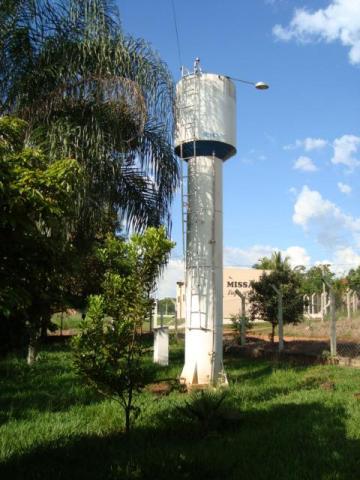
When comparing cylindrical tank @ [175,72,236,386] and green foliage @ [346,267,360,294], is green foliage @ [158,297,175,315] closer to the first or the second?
cylindrical tank @ [175,72,236,386]

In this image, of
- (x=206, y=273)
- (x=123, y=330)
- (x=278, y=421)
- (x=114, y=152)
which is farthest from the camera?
(x=206, y=273)

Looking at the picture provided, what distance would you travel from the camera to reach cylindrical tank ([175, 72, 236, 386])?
11602 millimetres

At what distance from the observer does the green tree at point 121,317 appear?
629cm

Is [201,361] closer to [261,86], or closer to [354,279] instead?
[261,86]

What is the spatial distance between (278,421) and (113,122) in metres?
6.13

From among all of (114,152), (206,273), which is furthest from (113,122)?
(206,273)

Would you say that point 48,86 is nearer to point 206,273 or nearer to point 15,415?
point 206,273

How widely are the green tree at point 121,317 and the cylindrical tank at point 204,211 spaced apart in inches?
197

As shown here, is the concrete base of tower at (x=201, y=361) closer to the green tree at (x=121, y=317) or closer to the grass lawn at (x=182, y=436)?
the grass lawn at (x=182, y=436)

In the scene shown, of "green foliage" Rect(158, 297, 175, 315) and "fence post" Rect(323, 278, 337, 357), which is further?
"green foliage" Rect(158, 297, 175, 315)

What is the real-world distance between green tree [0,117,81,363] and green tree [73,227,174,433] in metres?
1.86

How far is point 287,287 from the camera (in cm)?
1883

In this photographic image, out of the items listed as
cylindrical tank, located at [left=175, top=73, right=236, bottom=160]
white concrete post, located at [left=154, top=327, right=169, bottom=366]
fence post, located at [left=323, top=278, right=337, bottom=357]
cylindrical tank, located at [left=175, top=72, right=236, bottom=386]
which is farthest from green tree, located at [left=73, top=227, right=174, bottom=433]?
white concrete post, located at [left=154, top=327, right=169, bottom=366]

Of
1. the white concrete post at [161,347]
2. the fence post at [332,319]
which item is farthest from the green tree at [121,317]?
the white concrete post at [161,347]
